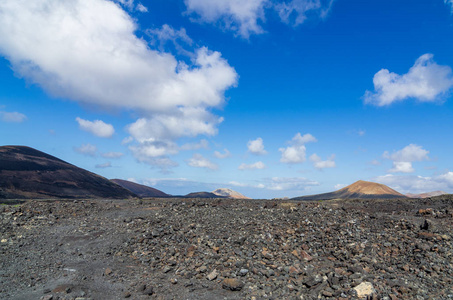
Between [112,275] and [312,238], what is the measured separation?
7.81 m

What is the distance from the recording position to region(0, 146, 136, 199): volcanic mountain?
50972 millimetres

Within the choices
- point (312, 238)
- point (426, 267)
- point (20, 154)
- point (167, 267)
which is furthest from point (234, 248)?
point (20, 154)

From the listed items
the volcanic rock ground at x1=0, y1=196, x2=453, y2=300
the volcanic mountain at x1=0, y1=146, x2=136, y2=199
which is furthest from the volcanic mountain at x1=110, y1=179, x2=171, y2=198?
the volcanic rock ground at x1=0, y1=196, x2=453, y2=300

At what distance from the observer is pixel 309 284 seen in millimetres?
7754

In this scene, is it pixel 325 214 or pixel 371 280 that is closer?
pixel 371 280

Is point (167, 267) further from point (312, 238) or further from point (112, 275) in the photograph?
point (312, 238)

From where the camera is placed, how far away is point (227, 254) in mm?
9664

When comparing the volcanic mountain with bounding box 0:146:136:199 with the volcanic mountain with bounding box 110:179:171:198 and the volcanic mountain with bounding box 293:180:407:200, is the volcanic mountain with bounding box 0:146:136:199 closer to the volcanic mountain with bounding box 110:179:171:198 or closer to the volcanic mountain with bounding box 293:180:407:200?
the volcanic mountain with bounding box 110:179:171:198

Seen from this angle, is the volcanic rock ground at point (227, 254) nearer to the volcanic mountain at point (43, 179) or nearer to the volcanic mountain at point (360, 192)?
the volcanic mountain at point (43, 179)

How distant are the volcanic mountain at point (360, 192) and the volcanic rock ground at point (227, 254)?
47590 millimetres

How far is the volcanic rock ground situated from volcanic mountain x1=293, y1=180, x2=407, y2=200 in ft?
156

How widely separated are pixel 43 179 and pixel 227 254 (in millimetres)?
62336

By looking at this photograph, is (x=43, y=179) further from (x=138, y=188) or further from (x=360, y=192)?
(x=360, y=192)

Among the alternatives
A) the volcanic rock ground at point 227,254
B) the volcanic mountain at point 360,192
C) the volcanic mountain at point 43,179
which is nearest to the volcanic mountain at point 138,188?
the volcanic mountain at point 43,179
